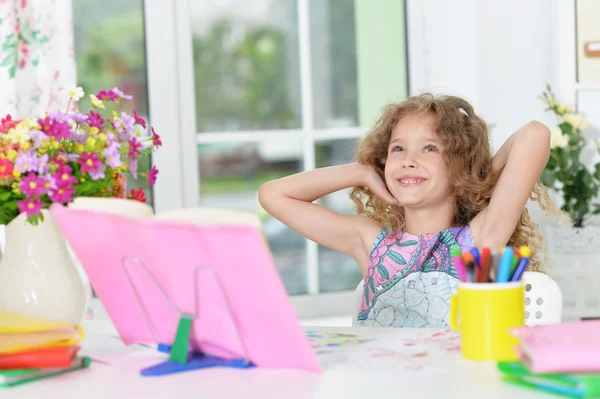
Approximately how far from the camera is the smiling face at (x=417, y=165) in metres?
1.67

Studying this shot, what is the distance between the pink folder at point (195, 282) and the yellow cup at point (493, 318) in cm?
20

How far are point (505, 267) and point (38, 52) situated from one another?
68.1 inches

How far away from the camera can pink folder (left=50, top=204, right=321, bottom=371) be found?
0.91m

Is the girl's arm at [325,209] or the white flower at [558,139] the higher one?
the white flower at [558,139]

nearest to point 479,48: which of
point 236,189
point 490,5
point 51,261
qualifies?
point 490,5

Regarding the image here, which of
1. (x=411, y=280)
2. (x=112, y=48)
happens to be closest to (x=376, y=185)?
(x=411, y=280)

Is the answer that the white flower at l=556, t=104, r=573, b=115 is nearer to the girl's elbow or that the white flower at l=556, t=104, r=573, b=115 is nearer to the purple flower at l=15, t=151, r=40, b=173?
the girl's elbow

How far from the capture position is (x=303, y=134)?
2.76 metres

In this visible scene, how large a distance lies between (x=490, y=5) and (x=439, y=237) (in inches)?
50.4

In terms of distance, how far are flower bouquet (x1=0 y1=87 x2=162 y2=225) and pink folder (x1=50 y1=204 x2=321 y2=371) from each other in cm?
6

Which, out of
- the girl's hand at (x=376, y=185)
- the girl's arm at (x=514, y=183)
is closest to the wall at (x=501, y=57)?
the girl's hand at (x=376, y=185)

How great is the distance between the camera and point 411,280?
1687 mm

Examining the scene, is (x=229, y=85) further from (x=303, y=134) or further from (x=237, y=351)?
(x=237, y=351)

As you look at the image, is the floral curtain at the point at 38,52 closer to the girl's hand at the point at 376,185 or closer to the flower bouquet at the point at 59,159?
the girl's hand at the point at 376,185
